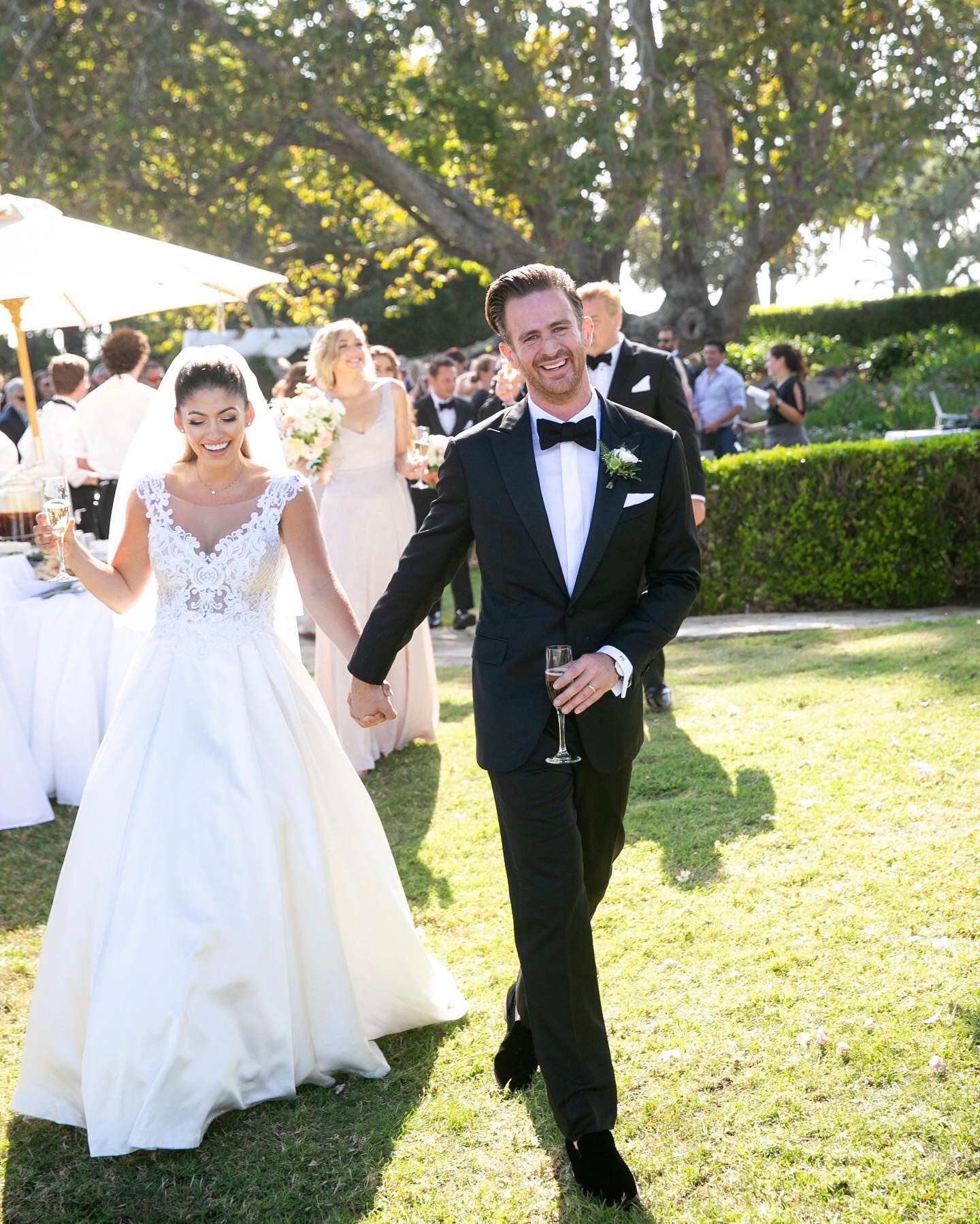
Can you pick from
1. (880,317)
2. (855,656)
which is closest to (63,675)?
(855,656)

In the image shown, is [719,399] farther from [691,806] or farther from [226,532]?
[226,532]

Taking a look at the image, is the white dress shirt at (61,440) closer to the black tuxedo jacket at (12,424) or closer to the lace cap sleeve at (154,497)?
the black tuxedo jacket at (12,424)

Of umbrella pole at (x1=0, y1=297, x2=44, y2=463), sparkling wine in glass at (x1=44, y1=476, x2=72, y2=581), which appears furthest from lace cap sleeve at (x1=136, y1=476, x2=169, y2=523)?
umbrella pole at (x1=0, y1=297, x2=44, y2=463)

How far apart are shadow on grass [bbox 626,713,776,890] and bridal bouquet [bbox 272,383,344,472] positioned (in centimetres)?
257

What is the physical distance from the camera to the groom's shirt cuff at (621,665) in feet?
10.9

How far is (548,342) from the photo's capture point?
135 inches

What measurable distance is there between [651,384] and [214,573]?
3.34 m

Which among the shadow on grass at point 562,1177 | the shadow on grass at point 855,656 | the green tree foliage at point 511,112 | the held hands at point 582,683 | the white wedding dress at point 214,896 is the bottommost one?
the shadow on grass at point 562,1177


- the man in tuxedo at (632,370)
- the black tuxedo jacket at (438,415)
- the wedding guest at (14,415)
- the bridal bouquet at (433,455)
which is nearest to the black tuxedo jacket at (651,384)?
the man in tuxedo at (632,370)

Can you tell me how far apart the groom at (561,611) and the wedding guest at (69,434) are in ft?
20.9

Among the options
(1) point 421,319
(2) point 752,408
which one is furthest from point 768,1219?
(1) point 421,319

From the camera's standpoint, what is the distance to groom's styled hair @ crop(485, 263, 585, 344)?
346 centimetres

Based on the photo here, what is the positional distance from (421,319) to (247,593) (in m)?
36.1

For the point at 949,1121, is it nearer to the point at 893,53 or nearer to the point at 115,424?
the point at 115,424
